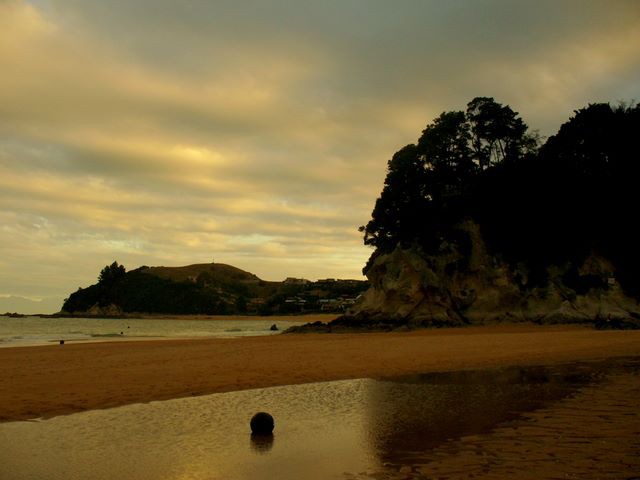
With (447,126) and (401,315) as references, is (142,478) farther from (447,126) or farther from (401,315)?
(447,126)

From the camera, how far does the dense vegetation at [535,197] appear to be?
53.2m

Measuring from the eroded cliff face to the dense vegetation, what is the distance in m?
1.00

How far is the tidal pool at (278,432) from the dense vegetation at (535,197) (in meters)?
40.5

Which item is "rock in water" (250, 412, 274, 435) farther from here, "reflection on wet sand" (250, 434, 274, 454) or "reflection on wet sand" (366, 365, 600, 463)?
"reflection on wet sand" (366, 365, 600, 463)

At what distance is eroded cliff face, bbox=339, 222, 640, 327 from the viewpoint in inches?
1989

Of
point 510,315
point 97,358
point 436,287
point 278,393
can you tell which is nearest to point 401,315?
point 436,287

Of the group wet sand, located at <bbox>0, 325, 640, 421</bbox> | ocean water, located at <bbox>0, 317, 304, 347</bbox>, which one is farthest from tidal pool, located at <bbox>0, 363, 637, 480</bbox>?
ocean water, located at <bbox>0, 317, 304, 347</bbox>

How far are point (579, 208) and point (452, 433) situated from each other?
50.5 metres

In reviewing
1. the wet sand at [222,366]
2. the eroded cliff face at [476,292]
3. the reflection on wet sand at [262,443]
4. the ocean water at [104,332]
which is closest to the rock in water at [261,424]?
the reflection on wet sand at [262,443]

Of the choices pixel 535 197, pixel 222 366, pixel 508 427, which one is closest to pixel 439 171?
pixel 535 197

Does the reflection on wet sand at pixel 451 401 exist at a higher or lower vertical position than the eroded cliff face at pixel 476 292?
lower

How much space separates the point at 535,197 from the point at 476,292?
11488 millimetres

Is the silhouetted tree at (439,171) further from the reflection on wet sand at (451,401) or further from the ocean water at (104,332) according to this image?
the reflection on wet sand at (451,401)

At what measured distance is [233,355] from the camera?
26.4m
